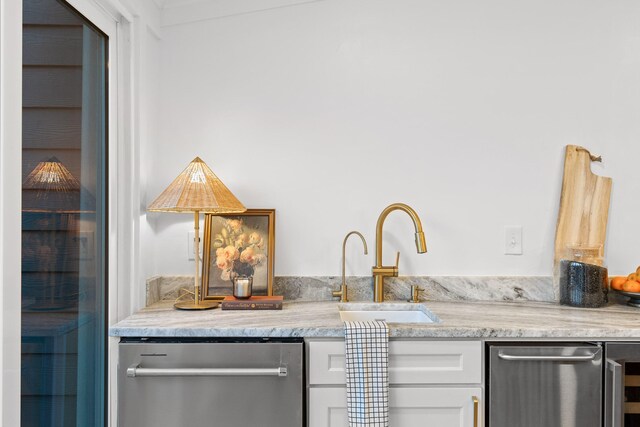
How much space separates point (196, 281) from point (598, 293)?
1.58 m

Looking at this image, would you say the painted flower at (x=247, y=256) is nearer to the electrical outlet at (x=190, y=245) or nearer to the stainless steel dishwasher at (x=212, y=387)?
the electrical outlet at (x=190, y=245)

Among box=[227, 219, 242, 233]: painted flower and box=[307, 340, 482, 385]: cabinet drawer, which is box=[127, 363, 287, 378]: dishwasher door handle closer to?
box=[307, 340, 482, 385]: cabinet drawer

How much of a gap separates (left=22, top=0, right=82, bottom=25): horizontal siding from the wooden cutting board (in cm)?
195

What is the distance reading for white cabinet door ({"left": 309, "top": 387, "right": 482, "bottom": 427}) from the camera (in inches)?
64.6

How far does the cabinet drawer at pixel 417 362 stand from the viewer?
1643 millimetres

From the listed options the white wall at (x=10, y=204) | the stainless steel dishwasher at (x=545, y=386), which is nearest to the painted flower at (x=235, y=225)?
the white wall at (x=10, y=204)

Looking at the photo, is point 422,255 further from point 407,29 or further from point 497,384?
point 407,29

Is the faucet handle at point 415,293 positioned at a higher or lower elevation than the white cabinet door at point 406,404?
higher

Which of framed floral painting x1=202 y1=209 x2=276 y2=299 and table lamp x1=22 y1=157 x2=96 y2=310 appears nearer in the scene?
table lamp x1=22 y1=157 x2=96 y2=310

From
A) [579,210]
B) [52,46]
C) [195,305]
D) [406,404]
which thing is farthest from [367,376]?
[52,46]

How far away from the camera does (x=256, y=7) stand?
86.9 inches

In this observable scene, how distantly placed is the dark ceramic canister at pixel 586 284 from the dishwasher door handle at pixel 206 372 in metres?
1.22

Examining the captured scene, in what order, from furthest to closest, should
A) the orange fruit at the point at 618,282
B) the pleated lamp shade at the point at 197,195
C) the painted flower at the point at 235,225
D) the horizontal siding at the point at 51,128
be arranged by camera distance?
the painted flower at the point at 235,225 < the orange fruit at the point at 618,282 < the pleated lamp shade at the point at 197,195 < the horizontal siding at the point at 51,128

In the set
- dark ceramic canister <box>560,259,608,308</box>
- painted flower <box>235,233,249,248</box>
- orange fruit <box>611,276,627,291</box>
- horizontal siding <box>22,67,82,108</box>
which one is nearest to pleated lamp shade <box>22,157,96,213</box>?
horizontal siding <box>22,67,82,108</box>
